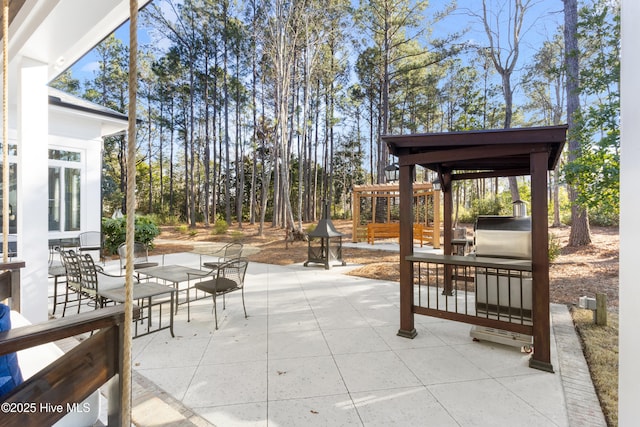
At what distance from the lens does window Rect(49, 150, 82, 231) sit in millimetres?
6824

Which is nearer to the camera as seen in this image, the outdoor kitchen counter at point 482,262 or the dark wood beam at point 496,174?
the outdoor kitchen counter at point 482,262

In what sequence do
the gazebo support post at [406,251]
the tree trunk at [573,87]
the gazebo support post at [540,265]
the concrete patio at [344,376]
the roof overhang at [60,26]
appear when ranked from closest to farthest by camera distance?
the concrete patio at [344,376]
the roof overhang at [60,26]
the gazebo support post at [540,265]
the gazebo support post at [406,251]
the tree trunk at [573,87]

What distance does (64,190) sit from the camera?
7031 millimetres

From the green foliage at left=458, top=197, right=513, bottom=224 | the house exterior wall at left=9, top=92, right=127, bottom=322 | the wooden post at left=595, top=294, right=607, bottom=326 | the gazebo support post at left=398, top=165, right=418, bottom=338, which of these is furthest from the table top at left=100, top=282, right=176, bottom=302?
the green foliage at left=458, top=197, right=513, bottom=224

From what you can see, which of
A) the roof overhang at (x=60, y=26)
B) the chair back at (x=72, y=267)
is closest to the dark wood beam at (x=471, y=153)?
the roof overhang at (x=60, y=26)

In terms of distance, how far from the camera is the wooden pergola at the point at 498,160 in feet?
8.84

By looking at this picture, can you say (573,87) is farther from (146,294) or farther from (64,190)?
(64,190)

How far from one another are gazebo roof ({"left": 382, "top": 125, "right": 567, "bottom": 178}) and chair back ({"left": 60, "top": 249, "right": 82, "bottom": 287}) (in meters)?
3.87

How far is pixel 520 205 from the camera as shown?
3.71 meters

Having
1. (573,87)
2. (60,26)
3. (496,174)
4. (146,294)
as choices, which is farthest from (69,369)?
(573,87)

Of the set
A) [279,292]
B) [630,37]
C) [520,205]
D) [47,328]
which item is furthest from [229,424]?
[520,205]

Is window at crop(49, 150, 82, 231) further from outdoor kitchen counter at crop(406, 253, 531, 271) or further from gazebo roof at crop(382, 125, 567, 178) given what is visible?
outdoor kitchen counter at crop(406, 253, 531, 271)

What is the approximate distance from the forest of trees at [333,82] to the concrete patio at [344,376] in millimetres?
4388

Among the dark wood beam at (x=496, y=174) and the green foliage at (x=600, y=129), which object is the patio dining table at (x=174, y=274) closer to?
the dark wood beam at (x=496, y=174)
